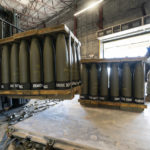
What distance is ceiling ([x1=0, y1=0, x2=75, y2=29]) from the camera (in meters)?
5.75

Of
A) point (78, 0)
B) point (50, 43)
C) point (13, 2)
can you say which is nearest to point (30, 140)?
point (50, 43)

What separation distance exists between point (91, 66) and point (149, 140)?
126 cm

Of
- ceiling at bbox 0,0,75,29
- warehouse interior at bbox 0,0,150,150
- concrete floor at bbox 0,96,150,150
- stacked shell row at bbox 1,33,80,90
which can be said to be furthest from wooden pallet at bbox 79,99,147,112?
ceiling at bbox 0,0,75,29

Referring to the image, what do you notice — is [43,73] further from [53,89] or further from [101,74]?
[101,74]

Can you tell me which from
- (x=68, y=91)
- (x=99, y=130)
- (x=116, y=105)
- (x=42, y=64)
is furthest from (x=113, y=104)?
(x=42, y=64)

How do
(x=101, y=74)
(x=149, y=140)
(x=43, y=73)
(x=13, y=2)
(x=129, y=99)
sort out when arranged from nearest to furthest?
1. (x=149, y=140)
2. (x=43, y=73)
3. (x=129, y=99)
4. (x=101, y=74)
5. (x=13, y=2)

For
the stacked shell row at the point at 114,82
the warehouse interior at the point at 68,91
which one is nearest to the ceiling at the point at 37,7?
the warehouse interior at the point at 68,91

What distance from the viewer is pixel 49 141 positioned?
913mm

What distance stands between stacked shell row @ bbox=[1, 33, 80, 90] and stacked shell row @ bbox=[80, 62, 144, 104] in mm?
792

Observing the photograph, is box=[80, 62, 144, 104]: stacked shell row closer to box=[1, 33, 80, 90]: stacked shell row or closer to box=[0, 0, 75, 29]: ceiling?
box=[1, 33, 80, 90]: stacked shell row

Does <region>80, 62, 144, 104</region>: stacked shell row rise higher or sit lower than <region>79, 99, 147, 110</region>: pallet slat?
higher

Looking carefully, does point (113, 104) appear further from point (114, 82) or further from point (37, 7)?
point (37, 7)

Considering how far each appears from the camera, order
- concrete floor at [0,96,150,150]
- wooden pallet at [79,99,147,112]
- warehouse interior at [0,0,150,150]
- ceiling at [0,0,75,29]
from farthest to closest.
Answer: ceiling at [0,0,75,29] → wooden pallet at [79,99,147,112] → warehouse interior at [0,0,150,150] → concrete floor at [0,96,150,150]

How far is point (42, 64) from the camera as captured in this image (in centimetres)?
112
